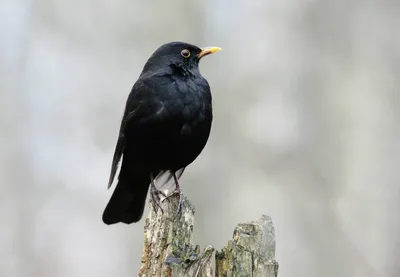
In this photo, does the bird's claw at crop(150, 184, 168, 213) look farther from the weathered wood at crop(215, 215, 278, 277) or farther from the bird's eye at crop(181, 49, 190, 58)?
the bird's eye at crop(181, 49, 190, 58)

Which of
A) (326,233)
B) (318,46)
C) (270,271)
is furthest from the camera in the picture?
(318,46)

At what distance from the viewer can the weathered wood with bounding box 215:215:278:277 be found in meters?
3.62

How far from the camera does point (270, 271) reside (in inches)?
142

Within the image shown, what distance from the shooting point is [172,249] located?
12.3ft

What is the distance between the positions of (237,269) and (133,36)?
26.4 ft

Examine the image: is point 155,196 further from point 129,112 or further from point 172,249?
point 172,249

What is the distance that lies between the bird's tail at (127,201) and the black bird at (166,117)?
0.12m

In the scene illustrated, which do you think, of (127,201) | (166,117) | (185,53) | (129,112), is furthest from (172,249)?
(185,53)

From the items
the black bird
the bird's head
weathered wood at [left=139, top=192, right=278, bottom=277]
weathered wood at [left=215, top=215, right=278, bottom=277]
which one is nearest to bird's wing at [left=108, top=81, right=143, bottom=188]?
the black bird

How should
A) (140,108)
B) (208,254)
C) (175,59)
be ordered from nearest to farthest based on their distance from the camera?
(208,254) < (140,108) < (175,59)

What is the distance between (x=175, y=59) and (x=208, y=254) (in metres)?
1.94

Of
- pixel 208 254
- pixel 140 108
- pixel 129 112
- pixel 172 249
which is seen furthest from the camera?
pixel 129 112

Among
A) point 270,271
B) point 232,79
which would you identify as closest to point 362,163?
point 232,79

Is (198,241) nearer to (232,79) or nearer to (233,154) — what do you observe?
(233,154)
